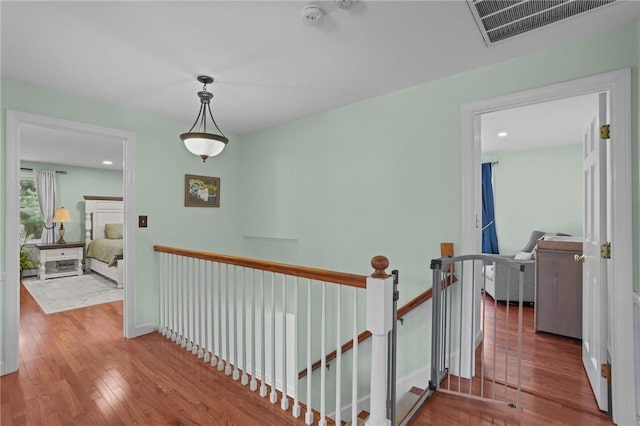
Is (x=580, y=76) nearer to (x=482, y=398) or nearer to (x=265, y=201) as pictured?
(x=482, y=398)

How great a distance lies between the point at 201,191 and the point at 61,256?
176 inches

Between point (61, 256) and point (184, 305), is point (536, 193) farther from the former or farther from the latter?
point (61, 256)

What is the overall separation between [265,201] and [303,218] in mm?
657

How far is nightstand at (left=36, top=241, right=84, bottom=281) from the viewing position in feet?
19.1

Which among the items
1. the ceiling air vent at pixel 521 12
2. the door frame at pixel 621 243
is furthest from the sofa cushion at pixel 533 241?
the ceiling air vent at pixel 521 12

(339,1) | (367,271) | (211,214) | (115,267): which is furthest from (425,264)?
(115,267)

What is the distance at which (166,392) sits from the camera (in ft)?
7.00

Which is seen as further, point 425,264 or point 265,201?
point 265,201

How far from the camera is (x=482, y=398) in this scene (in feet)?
6.54

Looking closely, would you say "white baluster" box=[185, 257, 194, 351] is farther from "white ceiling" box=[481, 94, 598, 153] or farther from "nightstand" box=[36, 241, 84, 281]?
"nightstand" box=[36, 241, 84, 281]

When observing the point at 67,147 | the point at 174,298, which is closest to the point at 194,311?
the point at 174,298

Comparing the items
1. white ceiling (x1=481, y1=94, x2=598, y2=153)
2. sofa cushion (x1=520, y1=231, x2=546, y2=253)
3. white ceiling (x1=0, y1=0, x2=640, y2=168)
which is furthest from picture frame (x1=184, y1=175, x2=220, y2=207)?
sofa cushion (x1=520, y1=231, x2=546, y2=253)

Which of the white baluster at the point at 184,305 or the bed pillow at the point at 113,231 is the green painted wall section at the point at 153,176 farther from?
the bed pillow at the point at 113,231

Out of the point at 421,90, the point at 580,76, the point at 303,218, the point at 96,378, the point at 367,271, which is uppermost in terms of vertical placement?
the point at 421,90
